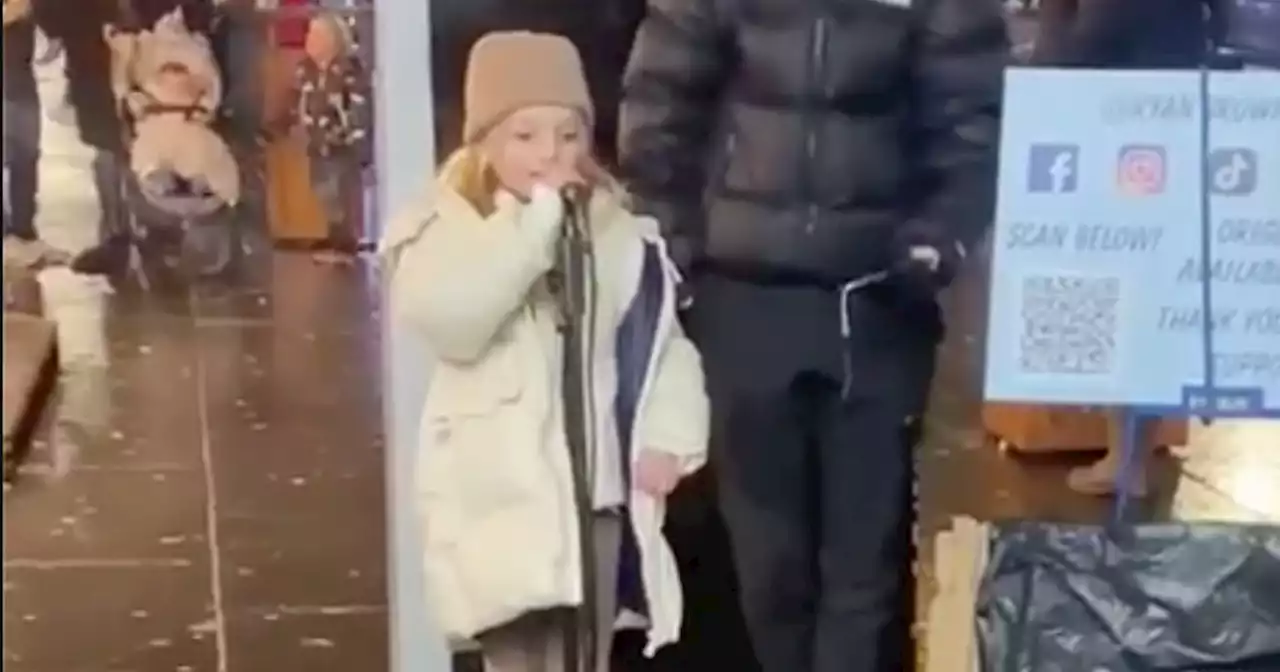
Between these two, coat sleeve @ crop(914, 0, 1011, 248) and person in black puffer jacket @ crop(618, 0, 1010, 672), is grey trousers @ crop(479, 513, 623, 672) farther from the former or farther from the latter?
coat sleeve @ crop(914, 0, 1011, 248)

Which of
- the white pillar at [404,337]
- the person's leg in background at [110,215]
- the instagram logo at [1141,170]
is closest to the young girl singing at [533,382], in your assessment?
the white pillar at [404,337]

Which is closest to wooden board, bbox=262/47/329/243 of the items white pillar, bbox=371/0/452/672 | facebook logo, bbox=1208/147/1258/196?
white pillar, bbox=371/0/452/672

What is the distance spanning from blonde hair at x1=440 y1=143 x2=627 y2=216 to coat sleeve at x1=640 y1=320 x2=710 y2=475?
0.18 m

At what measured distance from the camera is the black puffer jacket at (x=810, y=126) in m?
2.74

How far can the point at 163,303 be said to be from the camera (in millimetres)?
4430

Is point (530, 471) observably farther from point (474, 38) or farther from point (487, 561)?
point (474, 38)

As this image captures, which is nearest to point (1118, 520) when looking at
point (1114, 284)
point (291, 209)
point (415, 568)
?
point (1114, 284)

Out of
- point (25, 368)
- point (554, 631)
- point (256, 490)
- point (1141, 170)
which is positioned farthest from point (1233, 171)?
point (25, 368)

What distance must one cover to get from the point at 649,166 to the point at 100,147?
1.68 m

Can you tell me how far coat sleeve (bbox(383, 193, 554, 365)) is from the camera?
8.06 ft

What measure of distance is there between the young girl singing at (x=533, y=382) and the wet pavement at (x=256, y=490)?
24cm

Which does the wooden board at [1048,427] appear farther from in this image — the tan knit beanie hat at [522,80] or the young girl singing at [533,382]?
the tan knit beanie hat at [522,80]

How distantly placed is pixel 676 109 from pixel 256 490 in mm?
1702

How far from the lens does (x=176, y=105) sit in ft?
12.9
